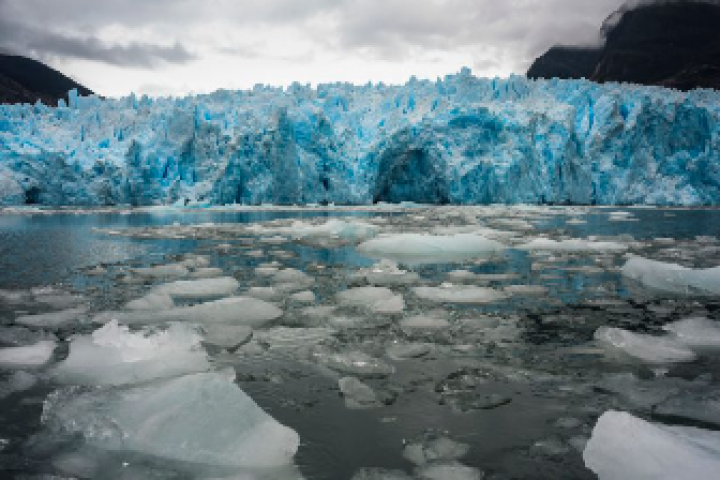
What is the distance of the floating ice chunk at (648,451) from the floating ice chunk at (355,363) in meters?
1.22

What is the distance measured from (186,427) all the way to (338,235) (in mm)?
8611

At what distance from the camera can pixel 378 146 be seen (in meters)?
27.2

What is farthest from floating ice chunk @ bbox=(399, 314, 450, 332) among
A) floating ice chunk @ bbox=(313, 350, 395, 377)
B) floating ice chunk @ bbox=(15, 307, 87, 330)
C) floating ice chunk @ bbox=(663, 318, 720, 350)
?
floating ice chunk @ bbox=(15, 307, 87, 330)

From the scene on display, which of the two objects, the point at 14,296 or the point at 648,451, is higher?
the point at 648,451

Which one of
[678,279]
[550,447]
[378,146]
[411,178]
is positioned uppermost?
[378,146]

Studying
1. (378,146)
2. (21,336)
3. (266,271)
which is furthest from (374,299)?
(378,146)


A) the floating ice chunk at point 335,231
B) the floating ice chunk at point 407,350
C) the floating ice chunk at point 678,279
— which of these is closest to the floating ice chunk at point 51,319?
the floating ice chunk at point 407,350

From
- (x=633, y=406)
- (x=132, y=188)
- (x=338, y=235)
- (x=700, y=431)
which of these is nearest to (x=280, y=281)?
(x=633, y=406)

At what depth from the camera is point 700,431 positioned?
200cm

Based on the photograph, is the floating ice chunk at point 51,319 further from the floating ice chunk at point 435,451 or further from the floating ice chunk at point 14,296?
the floating ice chunk at point 435,451

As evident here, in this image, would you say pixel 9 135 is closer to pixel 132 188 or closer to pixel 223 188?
pixel 132 188

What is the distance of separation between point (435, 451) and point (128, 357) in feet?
6.53

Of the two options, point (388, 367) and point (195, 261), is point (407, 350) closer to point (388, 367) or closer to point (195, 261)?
point (388, 367)

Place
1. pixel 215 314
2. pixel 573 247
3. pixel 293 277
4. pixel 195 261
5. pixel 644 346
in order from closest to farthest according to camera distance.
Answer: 1. pixel 644 346
2. pixel 215 314
3. pixel 293 277
4. pixel 195 261
5. pixel 573 247
